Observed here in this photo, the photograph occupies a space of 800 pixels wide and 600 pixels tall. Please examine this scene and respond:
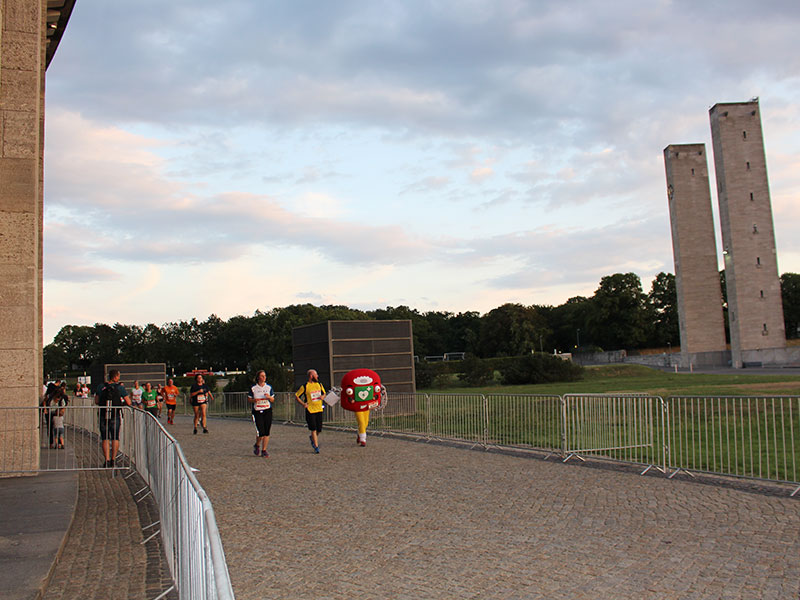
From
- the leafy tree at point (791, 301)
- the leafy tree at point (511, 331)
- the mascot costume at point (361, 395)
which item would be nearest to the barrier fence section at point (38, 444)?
the mascot costume at point (361, 395)

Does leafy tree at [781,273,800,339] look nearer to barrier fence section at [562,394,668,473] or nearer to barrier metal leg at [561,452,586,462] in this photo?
barrier fence section at [562,394,668,473]

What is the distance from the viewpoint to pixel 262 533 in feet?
25.6

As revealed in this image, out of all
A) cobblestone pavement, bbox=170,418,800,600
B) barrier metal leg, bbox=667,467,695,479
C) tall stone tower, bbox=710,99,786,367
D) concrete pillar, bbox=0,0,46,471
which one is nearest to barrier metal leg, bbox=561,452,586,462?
cobblestone pavement, bbox=170,418,800,600

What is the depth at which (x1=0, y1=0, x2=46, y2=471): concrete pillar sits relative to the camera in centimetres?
1318

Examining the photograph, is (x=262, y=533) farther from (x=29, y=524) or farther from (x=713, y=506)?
(x=713, y=506)

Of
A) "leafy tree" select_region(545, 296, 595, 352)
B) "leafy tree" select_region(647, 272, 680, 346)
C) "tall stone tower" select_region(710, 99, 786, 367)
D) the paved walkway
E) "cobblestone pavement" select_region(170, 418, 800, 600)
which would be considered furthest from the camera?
"leafy tree" select_region(545, 296, 595, 352)

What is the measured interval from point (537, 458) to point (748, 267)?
62.4m

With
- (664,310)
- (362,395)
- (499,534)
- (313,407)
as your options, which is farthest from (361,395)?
(664,310)

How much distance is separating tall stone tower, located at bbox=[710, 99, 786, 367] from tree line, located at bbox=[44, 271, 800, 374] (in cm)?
3447

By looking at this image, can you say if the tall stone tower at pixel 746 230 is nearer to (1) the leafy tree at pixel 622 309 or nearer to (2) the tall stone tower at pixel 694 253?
(2) the tall stone tower at pixel 694 253

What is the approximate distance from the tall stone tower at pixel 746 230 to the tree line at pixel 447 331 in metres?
34.5

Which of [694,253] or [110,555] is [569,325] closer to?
[694,253]

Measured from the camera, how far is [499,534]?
7.46 metres

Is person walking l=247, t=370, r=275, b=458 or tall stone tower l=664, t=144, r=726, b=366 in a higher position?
tall stone tower l=664, t=144, r=726, b=366
